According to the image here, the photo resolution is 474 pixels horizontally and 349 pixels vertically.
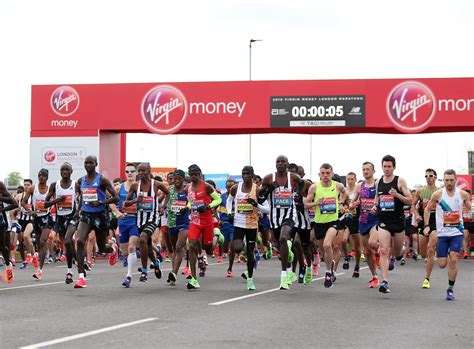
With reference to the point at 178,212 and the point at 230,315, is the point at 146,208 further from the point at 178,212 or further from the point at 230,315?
the point at 230,315

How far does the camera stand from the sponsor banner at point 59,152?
27.7 m

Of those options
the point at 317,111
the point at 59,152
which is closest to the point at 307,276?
the point at 317,111

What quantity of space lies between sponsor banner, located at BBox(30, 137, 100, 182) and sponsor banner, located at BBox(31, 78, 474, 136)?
33 centimetres

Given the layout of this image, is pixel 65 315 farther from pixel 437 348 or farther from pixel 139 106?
pixel 139 106

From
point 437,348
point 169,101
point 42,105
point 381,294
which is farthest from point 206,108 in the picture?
point 437,348

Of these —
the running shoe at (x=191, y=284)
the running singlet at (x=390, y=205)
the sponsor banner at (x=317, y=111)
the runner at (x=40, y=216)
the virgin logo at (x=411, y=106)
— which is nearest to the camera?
the running singlet at (x=390, y=205)

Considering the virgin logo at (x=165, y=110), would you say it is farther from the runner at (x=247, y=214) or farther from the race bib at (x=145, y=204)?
the runner at (x=247, y=214)

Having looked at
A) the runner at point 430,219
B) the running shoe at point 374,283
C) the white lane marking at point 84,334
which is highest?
the runner at point 430,219

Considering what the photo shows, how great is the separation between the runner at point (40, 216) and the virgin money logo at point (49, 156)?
27.4ft

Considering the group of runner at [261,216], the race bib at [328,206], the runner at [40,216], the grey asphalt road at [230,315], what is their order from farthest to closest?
1. the runner at [40,216]
2. the race bib at [328,206]
3. the group of runner at [261,216]
4. the grey asphalt road at [230,315]

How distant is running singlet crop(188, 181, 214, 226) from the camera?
1426 centimetres

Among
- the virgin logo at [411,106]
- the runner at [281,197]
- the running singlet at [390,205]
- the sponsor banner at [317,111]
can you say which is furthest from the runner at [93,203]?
the virgin logo at [411,106]

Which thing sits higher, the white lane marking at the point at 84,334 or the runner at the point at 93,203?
the runner at the point at 93,203

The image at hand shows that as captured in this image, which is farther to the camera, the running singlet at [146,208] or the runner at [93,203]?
the running singlet at [146,208]
